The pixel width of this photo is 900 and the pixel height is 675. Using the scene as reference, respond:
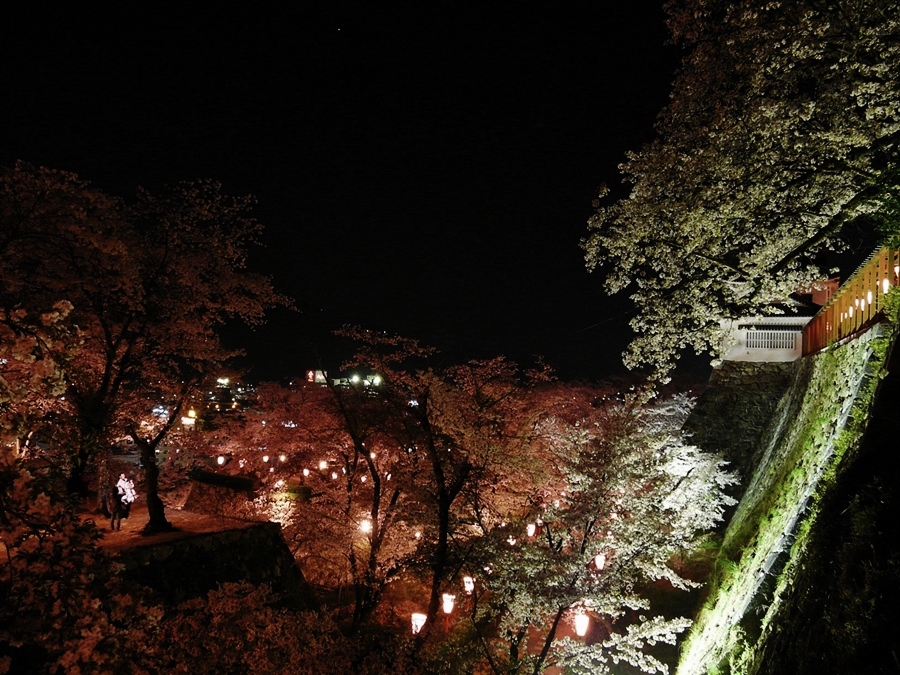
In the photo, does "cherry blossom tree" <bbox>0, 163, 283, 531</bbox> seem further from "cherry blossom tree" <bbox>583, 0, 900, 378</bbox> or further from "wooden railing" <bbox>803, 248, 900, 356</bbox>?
"wooden railing" <bbox>803, 248, 900, 356</bbox>

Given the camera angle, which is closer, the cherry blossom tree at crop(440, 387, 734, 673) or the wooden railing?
the wooden railing

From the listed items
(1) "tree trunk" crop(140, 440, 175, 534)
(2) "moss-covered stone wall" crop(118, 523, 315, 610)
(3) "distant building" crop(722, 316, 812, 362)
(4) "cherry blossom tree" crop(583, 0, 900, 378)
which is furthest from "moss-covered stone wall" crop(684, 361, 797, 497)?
(1) "tree trunk" crop(140, 440, 175, 534)

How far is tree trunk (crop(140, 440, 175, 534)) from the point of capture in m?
12.9

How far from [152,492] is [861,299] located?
1734 cm

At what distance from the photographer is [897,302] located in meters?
7.38

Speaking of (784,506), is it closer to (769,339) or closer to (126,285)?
(769,339)

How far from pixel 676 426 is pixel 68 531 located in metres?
20.1

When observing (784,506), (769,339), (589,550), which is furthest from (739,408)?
(589,550)

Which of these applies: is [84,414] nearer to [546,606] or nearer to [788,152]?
[546,606]

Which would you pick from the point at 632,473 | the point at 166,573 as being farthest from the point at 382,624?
the point at 632,473

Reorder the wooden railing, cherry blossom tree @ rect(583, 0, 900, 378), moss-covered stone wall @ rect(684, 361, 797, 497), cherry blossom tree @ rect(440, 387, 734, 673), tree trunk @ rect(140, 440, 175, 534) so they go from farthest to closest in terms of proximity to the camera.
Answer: moss-covered stone wall @ rect(684, 361, 797, 497)
tree trunk @ rect(140, 440, 175, 534)
cherry blossom tree @ rect(440, 387, 734, 673)
the wooden railing
cherry blossom tree @ rect(583, 0, 900, 378)

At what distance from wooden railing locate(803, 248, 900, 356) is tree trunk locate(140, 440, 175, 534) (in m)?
16.0

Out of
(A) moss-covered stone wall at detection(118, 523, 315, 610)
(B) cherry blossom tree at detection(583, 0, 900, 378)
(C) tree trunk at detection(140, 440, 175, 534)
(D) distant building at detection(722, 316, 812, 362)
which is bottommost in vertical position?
(A) moss-covered stone wall at detection(118, 523, 315, 610)

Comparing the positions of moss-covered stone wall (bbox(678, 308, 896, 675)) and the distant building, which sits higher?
the distant building
